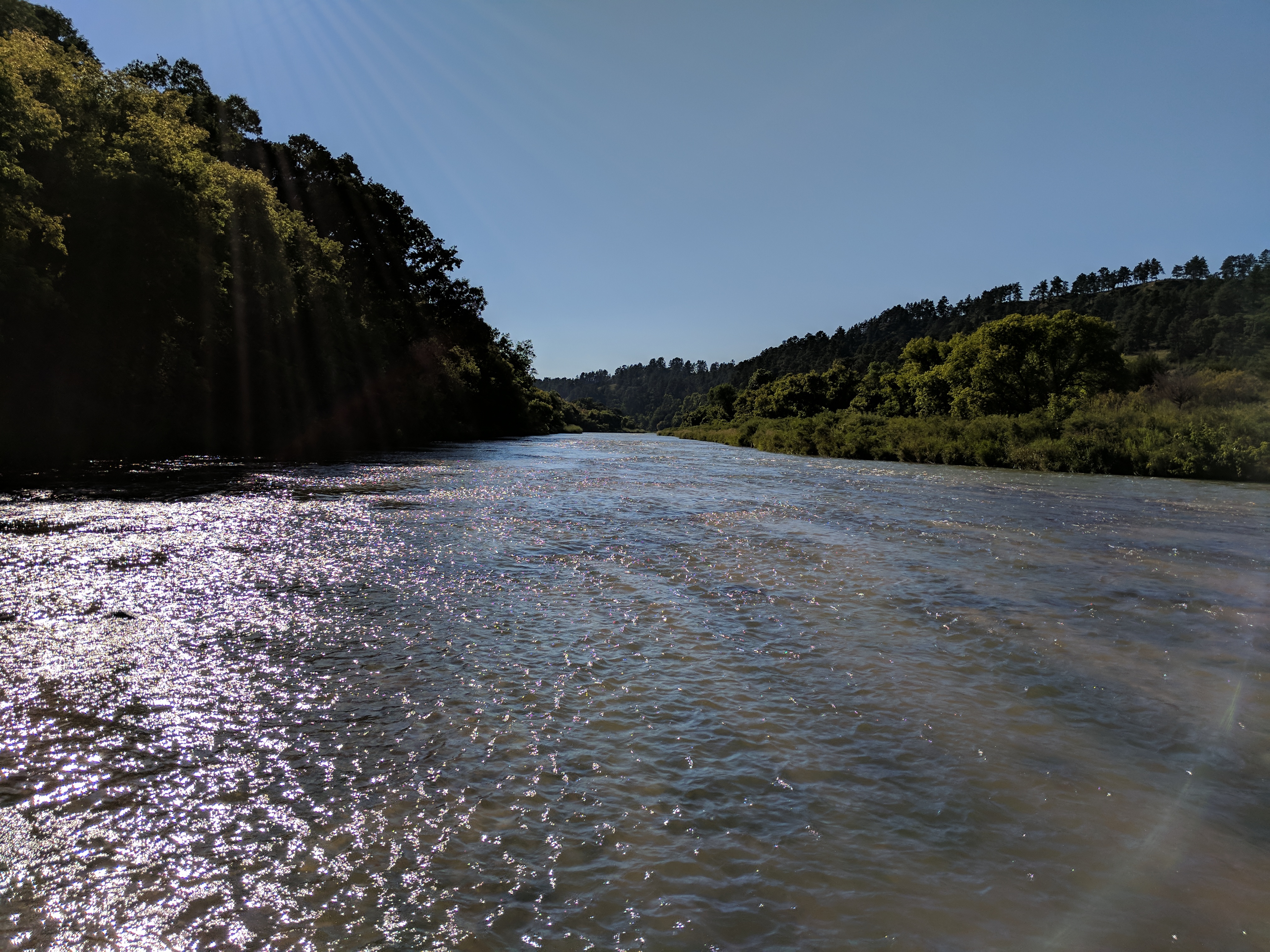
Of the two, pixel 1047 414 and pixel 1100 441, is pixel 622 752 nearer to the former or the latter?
pixel 1100 441

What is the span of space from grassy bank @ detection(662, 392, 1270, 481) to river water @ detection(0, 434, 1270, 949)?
82.6 ft

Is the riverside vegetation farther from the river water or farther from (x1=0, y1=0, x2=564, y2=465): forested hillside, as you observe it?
(x1=0, y1=0, x2=564, y2=465): forested hillside

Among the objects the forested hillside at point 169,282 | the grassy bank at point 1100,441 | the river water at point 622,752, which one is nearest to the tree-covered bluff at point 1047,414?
the grassy bank at point 1100,441

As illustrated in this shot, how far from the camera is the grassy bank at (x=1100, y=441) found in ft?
97.8

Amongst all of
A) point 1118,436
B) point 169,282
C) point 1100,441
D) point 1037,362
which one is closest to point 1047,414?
point 1118,436

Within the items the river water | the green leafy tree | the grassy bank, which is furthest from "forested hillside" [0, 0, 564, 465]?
the green leafy tree

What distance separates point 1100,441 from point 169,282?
44.6 meters

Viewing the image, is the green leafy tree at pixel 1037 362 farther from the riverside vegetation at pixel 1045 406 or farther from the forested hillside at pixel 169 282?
the forested hillside at pixel 169 282

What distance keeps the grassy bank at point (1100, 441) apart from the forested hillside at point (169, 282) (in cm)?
3764

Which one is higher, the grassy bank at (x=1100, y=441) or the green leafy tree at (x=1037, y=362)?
the green leafy tree at (x=1037, y=362)

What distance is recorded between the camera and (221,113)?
65.1 meters

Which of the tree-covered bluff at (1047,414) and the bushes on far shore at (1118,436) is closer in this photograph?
the bushes on far shore at (1118,436)

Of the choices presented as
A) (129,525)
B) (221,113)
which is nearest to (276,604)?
(129,525)

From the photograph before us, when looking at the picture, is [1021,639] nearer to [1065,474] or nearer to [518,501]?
[518,501]
